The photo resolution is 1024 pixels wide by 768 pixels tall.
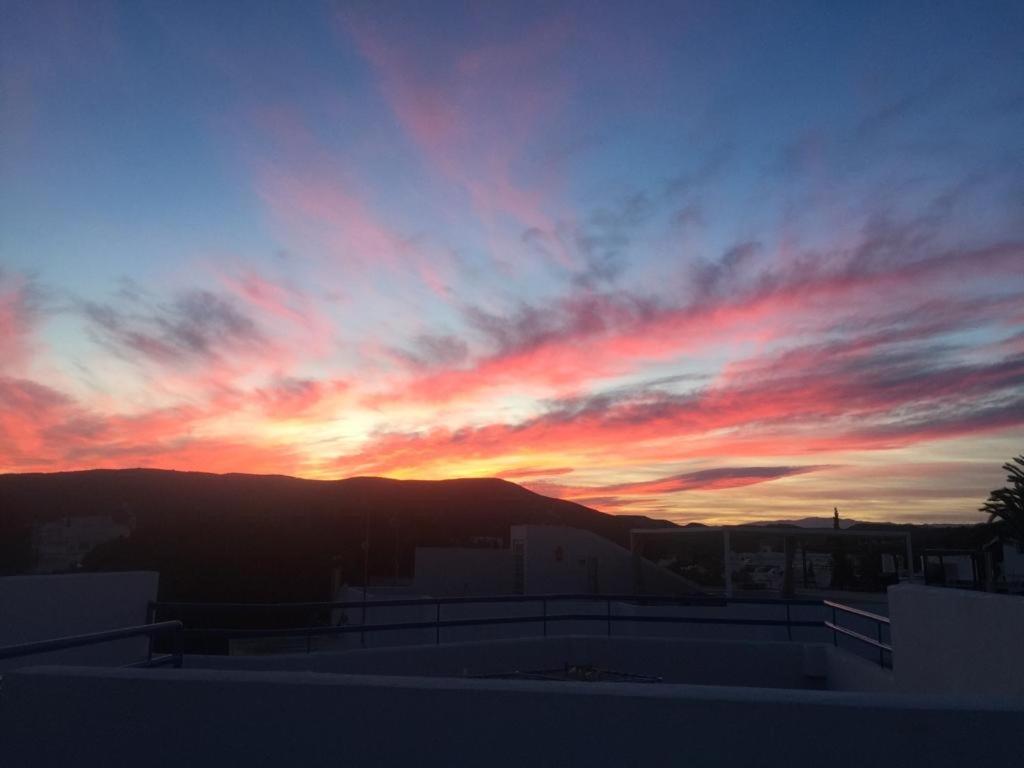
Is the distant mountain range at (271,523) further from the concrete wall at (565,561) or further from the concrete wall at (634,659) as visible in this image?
the concrete wall at (634,659)

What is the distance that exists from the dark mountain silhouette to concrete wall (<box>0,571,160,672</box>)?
90.8 ft

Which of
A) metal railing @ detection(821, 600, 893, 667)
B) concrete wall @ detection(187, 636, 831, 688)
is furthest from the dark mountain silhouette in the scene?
metal railing @ detection(821, 600, 893, 667)

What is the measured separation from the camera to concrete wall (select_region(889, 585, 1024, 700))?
440 centimetres

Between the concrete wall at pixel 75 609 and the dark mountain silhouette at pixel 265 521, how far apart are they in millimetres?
27682

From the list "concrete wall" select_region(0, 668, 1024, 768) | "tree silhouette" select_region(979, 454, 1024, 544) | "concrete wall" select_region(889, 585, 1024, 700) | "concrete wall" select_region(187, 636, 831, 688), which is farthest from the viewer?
"tree silhouette" select_region(979, 454, 1024, 544)

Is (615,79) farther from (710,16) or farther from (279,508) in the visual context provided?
(279,508)

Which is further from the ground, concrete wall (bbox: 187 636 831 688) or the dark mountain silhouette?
the dark mountain silhouette

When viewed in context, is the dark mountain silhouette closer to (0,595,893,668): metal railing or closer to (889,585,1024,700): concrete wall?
(0,595,893,668): metal railing

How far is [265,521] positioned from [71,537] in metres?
16.6

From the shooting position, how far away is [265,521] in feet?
199

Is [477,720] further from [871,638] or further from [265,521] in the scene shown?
[265,521]

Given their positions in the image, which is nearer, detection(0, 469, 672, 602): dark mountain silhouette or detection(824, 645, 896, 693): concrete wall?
detection(824, 645, 896, 693): concrete wall

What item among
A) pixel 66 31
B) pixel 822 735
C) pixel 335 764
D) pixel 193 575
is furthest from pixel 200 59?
pixel 193 575

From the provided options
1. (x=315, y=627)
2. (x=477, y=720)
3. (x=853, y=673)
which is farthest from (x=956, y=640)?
(x=315, y=627)
